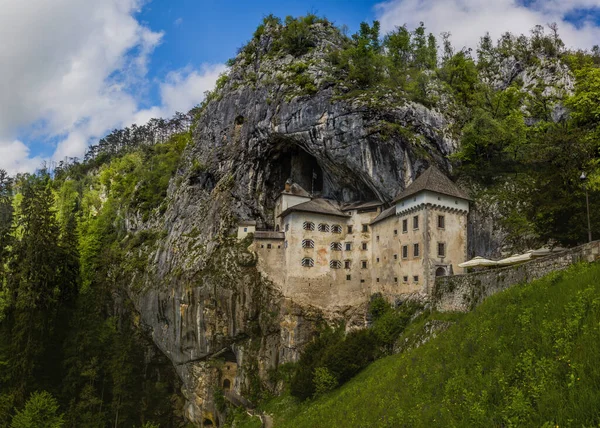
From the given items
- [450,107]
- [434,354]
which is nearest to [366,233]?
[450,107]

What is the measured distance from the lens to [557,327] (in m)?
11.0

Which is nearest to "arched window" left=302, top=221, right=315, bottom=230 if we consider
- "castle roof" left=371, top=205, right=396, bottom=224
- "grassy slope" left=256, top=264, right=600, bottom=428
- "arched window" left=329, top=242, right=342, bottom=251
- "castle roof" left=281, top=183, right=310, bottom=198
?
"arched window" left=329, top=242, right=342, bottom=251

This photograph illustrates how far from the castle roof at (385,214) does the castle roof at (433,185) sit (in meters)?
1.47

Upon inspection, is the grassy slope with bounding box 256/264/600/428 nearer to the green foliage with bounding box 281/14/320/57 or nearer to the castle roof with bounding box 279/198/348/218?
the castle roof with bounding box 279/198/348/218

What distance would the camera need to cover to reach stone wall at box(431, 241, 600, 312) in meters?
17.5

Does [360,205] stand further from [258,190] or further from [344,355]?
[344,355]

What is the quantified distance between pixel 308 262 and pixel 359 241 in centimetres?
542

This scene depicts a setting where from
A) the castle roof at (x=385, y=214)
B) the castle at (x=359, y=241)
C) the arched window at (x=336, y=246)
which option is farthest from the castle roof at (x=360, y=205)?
the arched window at (x=336, y=246)

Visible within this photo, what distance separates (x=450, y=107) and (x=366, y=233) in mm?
15501

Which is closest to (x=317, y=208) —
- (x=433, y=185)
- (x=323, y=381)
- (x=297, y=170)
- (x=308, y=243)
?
(x=308, y=243)

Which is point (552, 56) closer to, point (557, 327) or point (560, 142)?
point (560, 142)

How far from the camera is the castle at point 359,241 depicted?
116 ft

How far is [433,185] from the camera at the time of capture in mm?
35562

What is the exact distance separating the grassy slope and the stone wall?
6.93 ft
